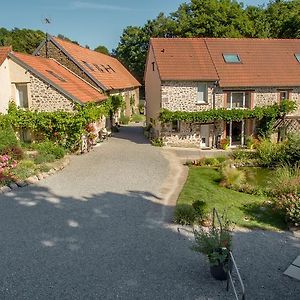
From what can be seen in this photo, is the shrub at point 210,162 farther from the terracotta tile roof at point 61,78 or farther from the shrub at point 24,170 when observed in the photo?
the shrub at point 24,170

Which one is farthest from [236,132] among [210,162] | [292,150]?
[292,150]

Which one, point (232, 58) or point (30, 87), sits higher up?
point (232, 58)

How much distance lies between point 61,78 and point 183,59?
351 inches

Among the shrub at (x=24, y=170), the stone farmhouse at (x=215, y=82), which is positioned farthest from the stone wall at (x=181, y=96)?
the shrub at (x=24, y=170)

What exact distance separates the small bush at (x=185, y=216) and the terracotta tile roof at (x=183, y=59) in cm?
1443

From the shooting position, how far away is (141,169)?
18.5 m

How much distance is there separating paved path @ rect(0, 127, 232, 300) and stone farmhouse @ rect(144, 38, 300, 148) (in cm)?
970

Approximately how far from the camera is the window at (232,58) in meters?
26.5

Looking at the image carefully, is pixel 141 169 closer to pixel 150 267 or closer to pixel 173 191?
pixel 173 191

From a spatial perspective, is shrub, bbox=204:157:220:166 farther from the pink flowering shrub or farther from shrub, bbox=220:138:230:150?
the pink flowering shrub

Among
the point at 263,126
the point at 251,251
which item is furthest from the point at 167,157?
the point at 251,251

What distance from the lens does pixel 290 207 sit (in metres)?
11.9

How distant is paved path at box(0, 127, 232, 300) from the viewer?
7660 mm

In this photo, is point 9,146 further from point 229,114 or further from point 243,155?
point 229,114
